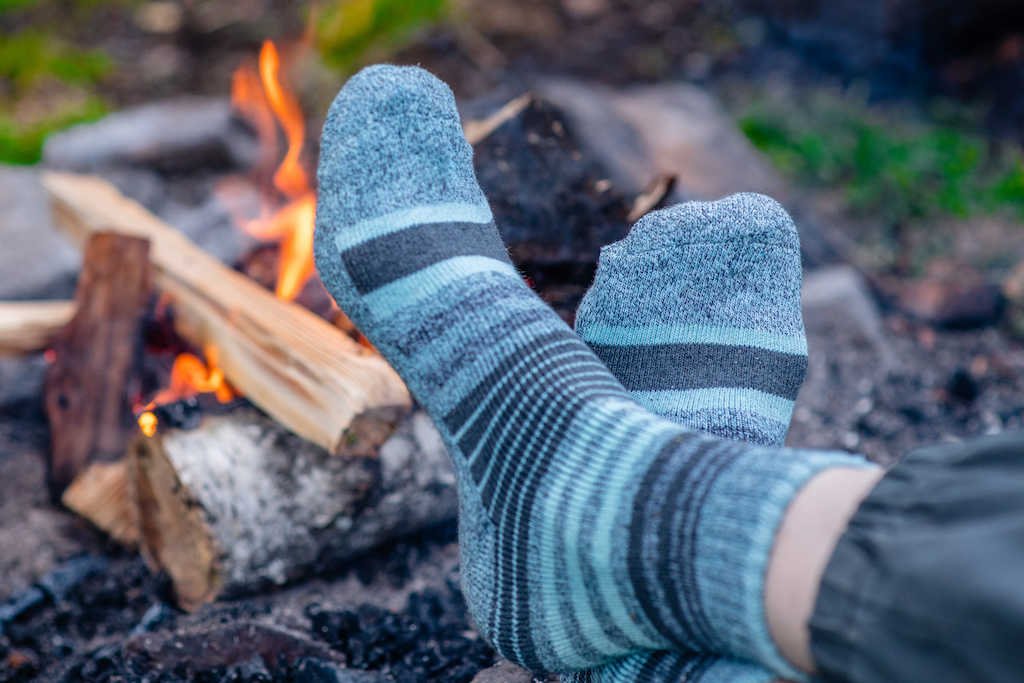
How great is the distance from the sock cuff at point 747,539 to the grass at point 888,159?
344 cm

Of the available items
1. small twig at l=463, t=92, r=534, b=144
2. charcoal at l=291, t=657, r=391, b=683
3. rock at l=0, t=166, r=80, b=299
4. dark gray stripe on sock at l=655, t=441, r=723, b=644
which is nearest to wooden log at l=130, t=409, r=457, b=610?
charcoal at l=291, t=657, r=391, b=683

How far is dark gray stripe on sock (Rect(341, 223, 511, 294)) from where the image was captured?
130cm

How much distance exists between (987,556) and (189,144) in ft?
11.8

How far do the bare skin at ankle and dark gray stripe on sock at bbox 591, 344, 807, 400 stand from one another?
56cm

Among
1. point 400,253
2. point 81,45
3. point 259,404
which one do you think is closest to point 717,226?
point 400,253

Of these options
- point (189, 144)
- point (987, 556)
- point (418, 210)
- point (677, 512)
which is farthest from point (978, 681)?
point (189, 144)

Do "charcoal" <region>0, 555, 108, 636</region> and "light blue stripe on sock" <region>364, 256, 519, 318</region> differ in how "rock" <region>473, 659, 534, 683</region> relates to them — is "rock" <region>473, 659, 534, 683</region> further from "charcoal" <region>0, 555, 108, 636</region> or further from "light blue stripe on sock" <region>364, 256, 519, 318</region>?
"charcoal" <region>0, 555, 108, 636</region>

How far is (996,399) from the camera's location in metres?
2.83

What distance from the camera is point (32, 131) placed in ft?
12.8

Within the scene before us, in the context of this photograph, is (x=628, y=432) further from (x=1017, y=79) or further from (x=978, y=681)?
(x=1017, y=79)

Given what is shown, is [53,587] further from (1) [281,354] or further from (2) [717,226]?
(2) [717,226]

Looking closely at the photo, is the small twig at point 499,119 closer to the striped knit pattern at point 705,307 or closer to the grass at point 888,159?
the striped knit pattern at point 705,307

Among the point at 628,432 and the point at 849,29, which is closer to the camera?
the point at 628,432

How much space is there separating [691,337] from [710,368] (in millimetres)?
68
